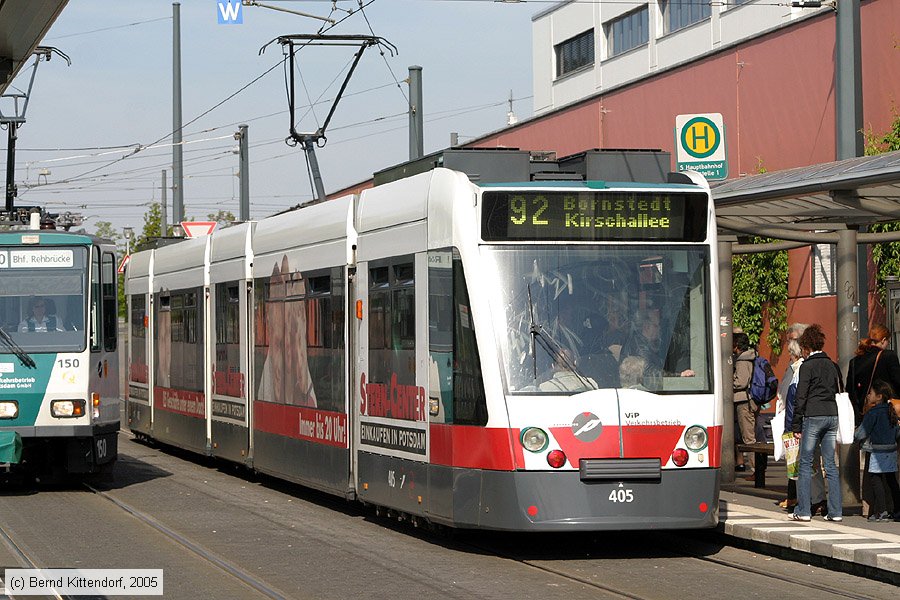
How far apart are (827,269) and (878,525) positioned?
37.0ft

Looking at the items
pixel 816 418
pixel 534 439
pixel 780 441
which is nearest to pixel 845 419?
pixel 816 418

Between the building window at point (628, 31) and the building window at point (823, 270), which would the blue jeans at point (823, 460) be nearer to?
the building window at point (823, 270)

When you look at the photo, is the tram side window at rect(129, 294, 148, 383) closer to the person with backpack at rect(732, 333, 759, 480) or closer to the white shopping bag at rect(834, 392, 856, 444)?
the person with backpack at rect(732, 333, 759, 480)

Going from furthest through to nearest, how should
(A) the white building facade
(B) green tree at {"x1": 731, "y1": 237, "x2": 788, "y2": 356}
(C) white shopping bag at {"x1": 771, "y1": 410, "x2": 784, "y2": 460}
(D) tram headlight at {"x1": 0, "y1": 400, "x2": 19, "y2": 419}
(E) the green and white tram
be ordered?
(A) the white building facade < (B) green tree at {"x1": 731, "y1": 237, "x2": 788, "y2": 356} < (E) the green and white tram < (D) tram headlight at {"x1": 0, "y1": 400, "x2": 19, "y2": 419} < (C) white shopping bag at {"x1": 771, "y1": 410, "x2": 784, "y2": 460}

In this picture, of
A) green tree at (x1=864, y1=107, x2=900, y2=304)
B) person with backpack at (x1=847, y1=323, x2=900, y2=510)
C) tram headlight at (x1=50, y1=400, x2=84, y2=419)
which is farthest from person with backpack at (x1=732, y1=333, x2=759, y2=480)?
tram headlight at (x1=50, y1=400, x2=84, y2=419)

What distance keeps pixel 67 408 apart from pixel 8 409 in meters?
0.64

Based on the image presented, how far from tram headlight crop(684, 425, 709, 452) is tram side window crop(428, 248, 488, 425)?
5.04 feet

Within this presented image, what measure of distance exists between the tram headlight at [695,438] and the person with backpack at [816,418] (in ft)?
5.75

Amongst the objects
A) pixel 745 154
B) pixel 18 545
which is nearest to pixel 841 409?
pixel 18 545

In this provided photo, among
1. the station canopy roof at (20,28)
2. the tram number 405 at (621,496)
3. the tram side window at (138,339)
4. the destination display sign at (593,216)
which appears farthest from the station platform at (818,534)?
the tram side window at (138,339)

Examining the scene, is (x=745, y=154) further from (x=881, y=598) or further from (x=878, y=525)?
(x=881, y=598)

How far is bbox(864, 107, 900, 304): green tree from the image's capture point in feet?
70.4

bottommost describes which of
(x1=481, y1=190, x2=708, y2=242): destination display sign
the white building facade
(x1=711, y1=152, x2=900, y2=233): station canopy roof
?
(x1=481, y1=190, x2=708, y2=242): destination display sign

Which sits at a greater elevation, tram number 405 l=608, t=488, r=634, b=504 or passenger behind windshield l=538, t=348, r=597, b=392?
passenger behind windshield l=538, t=348, r=597, b=392
